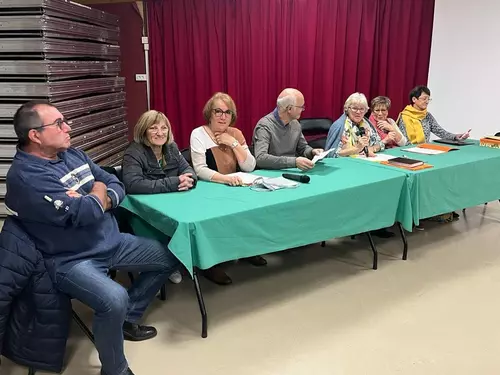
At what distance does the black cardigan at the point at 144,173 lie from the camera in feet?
8.02

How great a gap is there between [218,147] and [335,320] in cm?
124

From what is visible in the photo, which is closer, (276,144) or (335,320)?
(335,320)

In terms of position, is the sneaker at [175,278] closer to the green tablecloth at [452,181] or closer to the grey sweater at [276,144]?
the grey sweater at [276,144]

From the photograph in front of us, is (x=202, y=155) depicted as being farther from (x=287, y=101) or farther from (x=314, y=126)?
(x=314, y=126)

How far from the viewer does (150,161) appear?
252 centimetres

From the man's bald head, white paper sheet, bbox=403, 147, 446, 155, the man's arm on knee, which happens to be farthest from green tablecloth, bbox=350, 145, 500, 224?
the man's arm on knee

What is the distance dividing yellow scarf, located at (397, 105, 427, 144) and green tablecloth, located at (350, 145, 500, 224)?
1.63 feet

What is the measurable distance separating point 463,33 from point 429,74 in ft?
1.72

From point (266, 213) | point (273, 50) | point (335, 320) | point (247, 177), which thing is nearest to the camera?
point (266, 213)

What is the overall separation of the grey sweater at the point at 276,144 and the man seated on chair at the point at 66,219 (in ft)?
3.92

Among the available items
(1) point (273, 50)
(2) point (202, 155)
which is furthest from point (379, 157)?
(1) point (273, 50)

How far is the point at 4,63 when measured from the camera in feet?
11.6

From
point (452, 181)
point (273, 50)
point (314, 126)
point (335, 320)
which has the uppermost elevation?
point (273, 50)

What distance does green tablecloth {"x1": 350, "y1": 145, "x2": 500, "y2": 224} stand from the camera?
115 inches
